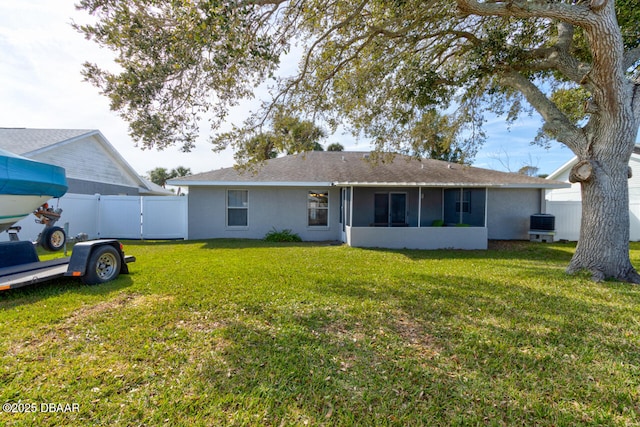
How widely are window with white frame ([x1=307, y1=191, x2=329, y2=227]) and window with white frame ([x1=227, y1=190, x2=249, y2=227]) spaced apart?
9.18 feet

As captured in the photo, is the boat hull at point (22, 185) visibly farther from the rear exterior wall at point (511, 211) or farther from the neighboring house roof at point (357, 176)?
the rear exterior wall at point (511, 211)

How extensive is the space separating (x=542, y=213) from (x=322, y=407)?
14.3 m

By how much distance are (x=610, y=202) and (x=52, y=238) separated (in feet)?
40.0

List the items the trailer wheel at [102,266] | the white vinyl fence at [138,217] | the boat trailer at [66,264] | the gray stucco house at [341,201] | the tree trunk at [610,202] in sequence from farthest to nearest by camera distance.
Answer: the white vinyl fence at [138,217]
the gray stucco house at [341,201]
the tree trunk at [610,202]
the trailer wheel at [102,266]
the boat trailer at [66,264]

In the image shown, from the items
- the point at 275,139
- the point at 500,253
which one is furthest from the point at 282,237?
the point at 500,253

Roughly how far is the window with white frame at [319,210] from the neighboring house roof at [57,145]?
11.8m

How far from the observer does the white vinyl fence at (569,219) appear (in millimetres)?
12656

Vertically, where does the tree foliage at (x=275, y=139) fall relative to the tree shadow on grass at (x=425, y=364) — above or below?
above

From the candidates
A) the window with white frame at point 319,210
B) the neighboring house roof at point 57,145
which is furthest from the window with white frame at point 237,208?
the neighboring house roof at point 57,145

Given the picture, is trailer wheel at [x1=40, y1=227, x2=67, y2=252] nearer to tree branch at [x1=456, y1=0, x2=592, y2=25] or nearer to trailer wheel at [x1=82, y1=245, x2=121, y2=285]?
trailer wheel at [x1=82, y1=245, x2=121, y2=285]

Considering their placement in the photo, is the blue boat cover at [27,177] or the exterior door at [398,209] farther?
the exterior door at [398,209]

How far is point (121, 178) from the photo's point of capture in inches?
694

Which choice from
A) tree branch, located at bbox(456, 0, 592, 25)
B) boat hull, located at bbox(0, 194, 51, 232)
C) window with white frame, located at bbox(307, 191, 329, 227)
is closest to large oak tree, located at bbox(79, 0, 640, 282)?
tree branch, located at bbox(456, 0, 592, 25)

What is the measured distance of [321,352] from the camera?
314 centimetres
